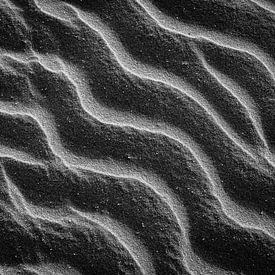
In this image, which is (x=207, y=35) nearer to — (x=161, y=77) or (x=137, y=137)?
(x=161, y=77)

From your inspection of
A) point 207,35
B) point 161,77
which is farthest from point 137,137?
point 207,35

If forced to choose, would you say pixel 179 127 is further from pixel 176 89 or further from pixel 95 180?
pixel 95 180

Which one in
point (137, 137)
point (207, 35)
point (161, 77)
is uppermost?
point (207, 35)

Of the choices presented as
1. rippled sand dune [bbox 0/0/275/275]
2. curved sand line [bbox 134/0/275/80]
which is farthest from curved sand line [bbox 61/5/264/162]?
curved sand line [bbox 134/0/275/80]

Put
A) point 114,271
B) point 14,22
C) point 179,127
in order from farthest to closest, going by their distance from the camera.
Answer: point 14,22, point 179,127, point 114,271

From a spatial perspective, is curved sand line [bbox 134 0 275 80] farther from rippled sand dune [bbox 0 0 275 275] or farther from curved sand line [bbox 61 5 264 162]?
curved sand line [bbox 61 5 264 162]

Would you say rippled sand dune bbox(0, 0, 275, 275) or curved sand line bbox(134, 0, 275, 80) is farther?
curved sand line bbox(134, 0, 275, 80)

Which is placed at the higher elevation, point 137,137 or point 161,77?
point 161,77

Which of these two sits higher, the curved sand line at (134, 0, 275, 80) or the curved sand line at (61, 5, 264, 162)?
the curved sand line at (134, 0, 275, 80)

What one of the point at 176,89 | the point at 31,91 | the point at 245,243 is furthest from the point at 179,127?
the point at 31,91
